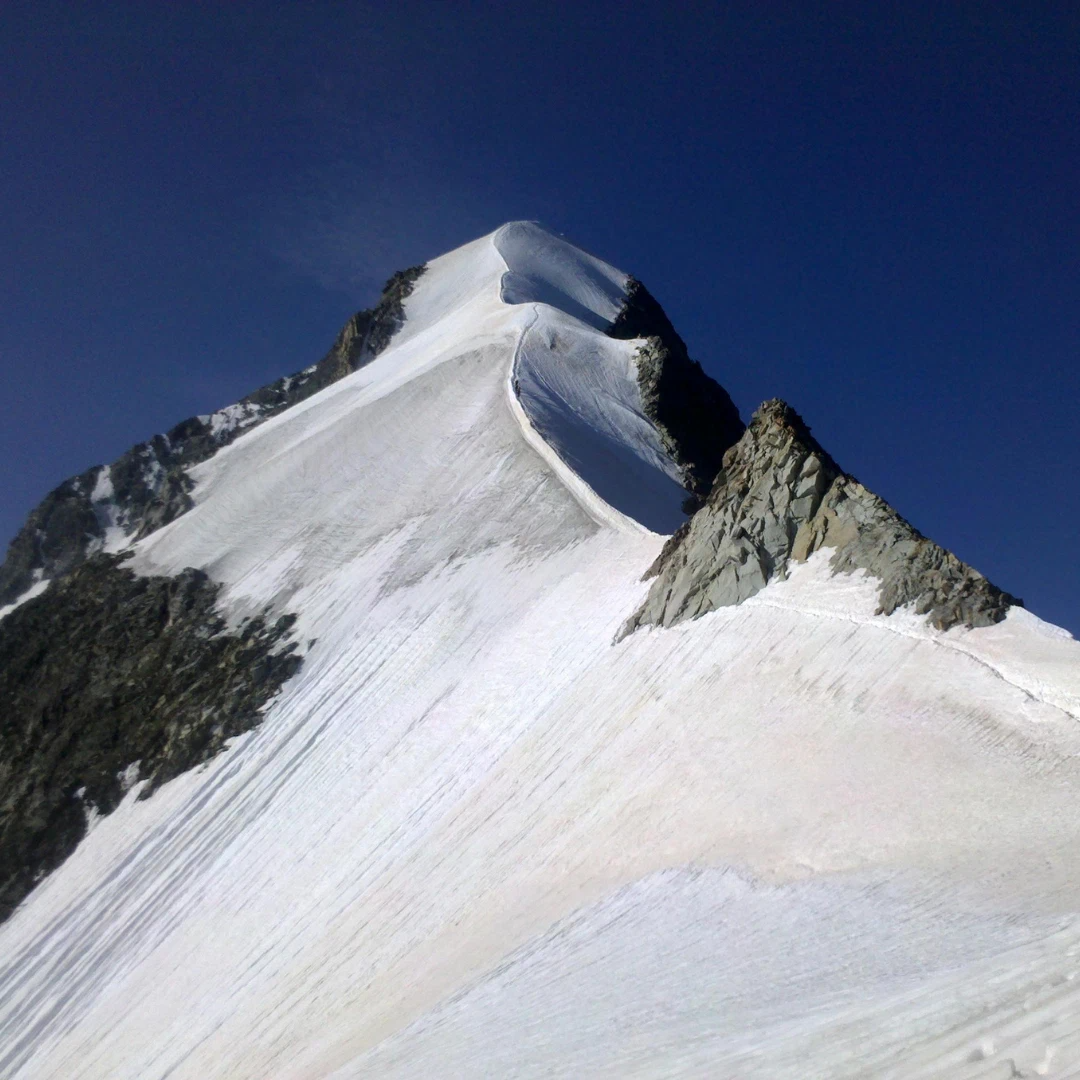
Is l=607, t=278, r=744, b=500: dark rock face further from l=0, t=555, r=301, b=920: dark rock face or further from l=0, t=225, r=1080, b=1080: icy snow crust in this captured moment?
l=0, t=555, r=301, b=920: dark rock face

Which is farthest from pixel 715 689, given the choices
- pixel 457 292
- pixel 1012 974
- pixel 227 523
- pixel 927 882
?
pixel 457 292

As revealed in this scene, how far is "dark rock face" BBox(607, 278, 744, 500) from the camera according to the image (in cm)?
4253

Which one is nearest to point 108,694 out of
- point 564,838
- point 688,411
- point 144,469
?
point 564,838

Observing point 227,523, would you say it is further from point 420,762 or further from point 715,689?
point 715,689

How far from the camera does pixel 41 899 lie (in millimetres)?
25391

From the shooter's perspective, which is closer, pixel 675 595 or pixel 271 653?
pixel 675 595

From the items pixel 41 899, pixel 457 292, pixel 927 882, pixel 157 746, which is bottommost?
pixel 41 899

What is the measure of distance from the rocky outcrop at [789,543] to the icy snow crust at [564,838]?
1.83 ft

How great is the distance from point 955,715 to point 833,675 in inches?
109

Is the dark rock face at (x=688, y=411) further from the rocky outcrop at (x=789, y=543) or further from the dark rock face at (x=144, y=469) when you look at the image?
the dark rock face at (x=144, y=469)

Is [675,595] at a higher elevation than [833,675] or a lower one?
higher

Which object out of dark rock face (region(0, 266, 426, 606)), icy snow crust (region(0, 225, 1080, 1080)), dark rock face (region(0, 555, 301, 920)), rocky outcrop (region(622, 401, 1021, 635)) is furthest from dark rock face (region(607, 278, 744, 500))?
dark rock face (region(0, 266, 426, 606))

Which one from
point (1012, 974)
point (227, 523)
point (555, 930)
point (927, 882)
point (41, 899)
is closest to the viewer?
point (1012, 974)

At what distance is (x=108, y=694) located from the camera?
105 ft
